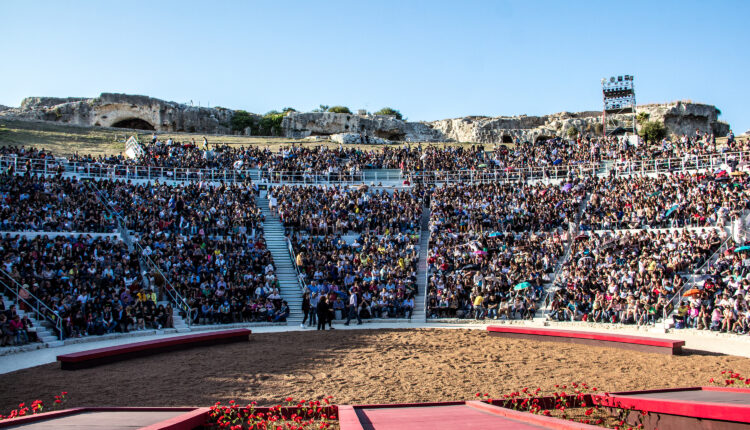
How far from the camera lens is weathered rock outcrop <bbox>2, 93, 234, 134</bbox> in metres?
50.9

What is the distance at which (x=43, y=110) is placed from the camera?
165 feet

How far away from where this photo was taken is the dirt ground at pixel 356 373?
1039 cm

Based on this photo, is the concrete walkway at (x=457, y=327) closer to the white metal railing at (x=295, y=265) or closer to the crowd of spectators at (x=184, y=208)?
the white metal railing at (x=295, y=265)

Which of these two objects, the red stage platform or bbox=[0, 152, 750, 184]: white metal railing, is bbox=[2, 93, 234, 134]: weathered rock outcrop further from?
the red stage platform

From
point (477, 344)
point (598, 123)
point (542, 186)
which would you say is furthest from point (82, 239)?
point (598, 123)

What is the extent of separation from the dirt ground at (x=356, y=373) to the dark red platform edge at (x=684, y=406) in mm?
2105

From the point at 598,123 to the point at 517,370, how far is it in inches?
1940

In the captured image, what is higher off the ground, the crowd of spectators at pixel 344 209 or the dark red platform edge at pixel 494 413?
the crowd of spectators at pixel 344 209

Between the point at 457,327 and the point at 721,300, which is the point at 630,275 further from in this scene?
the point at 457,327

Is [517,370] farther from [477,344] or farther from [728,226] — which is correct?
[728,226]

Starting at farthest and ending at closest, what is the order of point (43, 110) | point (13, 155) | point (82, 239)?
1. point (43, 110)
2. point (13, 155)
3. point (82, 239)

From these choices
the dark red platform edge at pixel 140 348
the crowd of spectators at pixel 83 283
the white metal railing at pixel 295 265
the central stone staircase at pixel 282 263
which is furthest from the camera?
the white metal railing at pixel 295 265

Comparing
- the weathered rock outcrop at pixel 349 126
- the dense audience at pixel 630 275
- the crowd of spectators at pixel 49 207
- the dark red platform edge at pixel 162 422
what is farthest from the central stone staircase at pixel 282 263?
the weathered rock outcrop at pixel 349 126

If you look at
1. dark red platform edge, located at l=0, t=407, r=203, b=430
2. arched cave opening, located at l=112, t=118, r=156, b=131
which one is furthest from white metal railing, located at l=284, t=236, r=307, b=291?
arched cave opening, located at l=112, t=118, r=156, b=131
